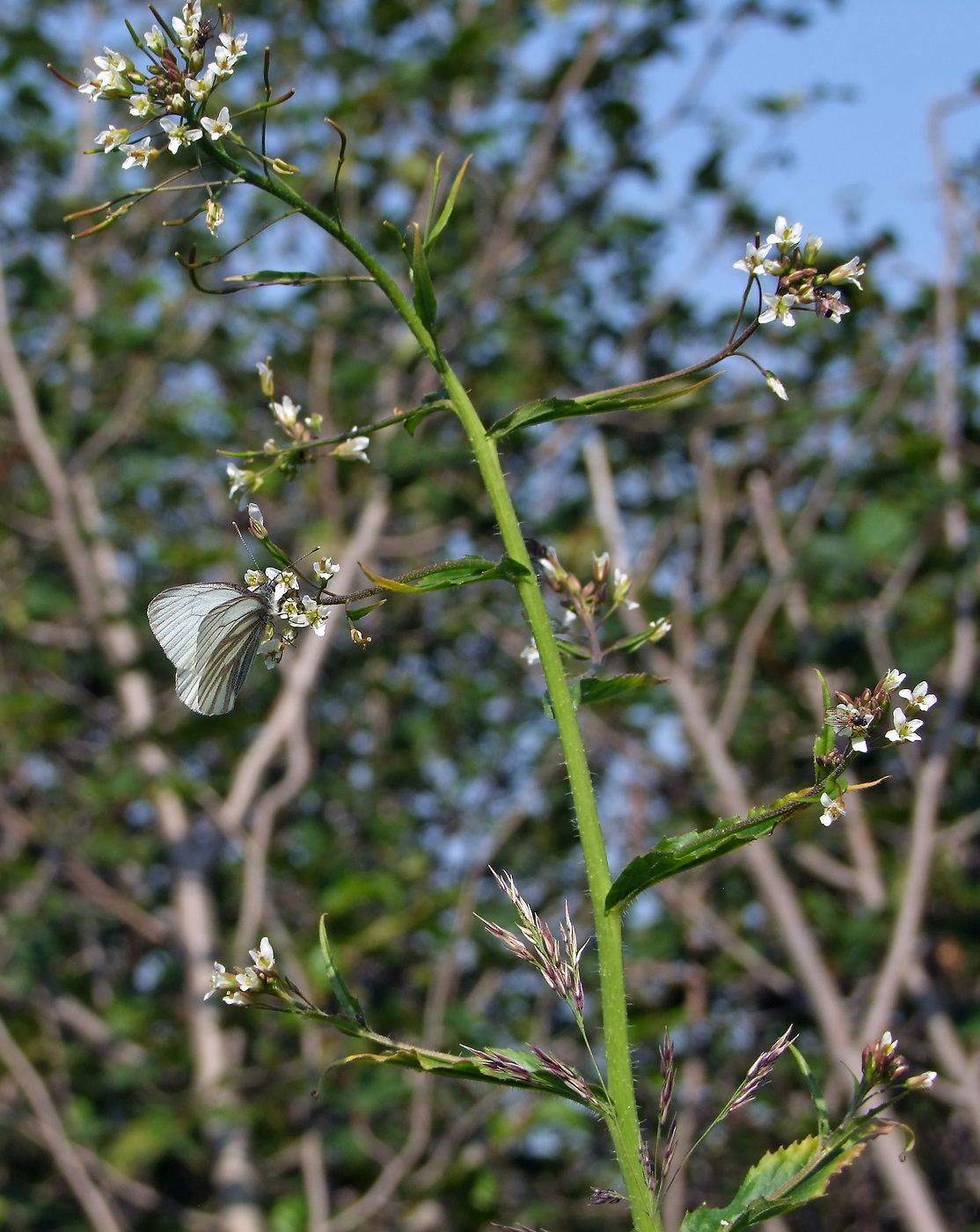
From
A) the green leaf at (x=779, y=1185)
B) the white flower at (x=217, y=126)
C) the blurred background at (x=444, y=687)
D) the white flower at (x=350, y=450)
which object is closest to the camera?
the green leaf at (x=779, y=1185)

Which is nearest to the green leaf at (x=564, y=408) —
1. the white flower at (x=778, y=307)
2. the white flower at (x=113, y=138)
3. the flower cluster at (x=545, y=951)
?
the white flower at (x=778, y=307)

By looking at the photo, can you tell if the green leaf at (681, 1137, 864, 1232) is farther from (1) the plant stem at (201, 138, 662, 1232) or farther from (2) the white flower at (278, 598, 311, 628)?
(2) the white flower at (278, 598, 311, 628)

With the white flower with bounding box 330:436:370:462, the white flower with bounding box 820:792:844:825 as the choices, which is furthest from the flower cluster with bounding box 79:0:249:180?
the white flower with bounding box 820:792:844:825

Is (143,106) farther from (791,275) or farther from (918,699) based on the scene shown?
(918,699)

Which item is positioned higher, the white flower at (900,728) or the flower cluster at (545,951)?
the white flower at (900,728)

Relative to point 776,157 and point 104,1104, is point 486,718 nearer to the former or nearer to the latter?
point 104,1104

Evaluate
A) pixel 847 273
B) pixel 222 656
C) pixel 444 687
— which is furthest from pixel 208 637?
pixel 444 687

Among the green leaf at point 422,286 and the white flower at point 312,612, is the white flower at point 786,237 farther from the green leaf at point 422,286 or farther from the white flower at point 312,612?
the white flower at point 312,612
